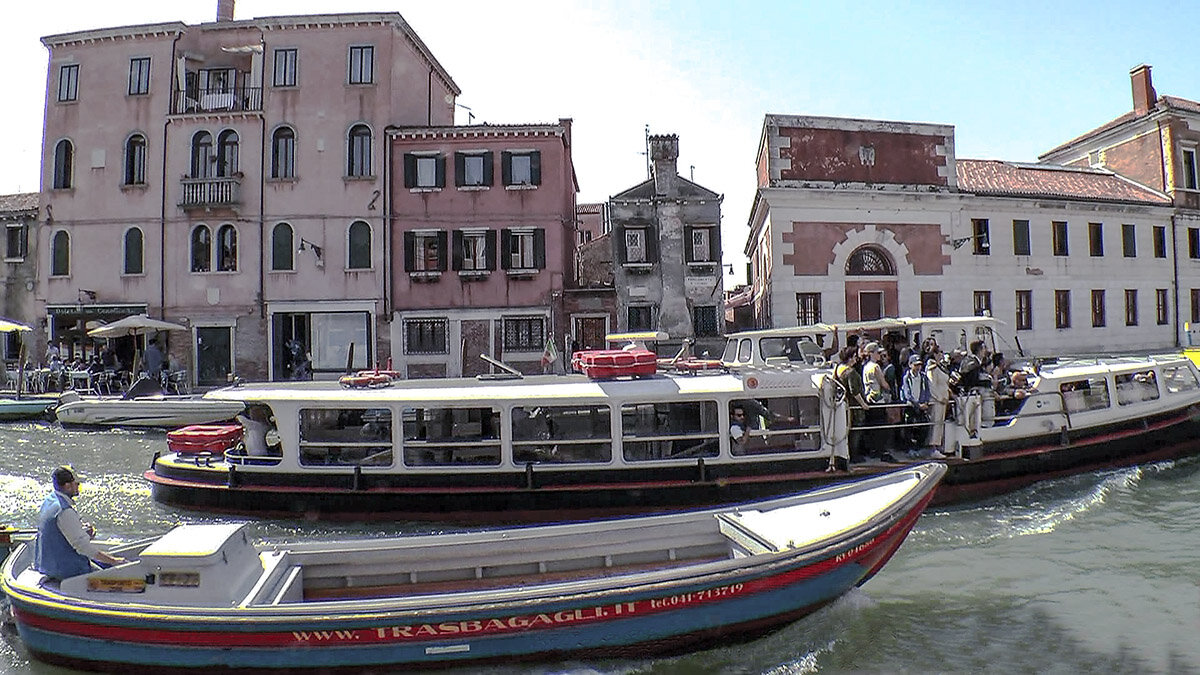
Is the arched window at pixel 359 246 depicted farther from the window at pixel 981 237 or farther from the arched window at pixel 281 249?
the window at pixel 981 237

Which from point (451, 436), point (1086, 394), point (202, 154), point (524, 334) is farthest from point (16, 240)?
point (1086, 394)

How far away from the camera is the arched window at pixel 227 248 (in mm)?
25672

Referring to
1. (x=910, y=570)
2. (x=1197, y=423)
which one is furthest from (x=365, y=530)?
(x=1197, y=423)

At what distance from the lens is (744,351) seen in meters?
16.2

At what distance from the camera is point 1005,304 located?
2522 centimetres

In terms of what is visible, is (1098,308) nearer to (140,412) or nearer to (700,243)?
(700,243)

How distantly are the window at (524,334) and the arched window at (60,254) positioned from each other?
52.8ft

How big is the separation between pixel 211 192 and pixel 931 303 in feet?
82.2

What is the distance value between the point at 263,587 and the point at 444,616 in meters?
1.78

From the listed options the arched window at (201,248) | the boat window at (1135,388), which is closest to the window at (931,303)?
the boat window at (1135,388)

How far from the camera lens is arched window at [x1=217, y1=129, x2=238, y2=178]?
25.8 metres

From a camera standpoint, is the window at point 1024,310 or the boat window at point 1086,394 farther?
the window at point 1024,310

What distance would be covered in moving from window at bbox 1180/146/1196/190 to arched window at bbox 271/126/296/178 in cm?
3374

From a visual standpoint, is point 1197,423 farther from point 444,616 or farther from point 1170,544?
point 444,616
